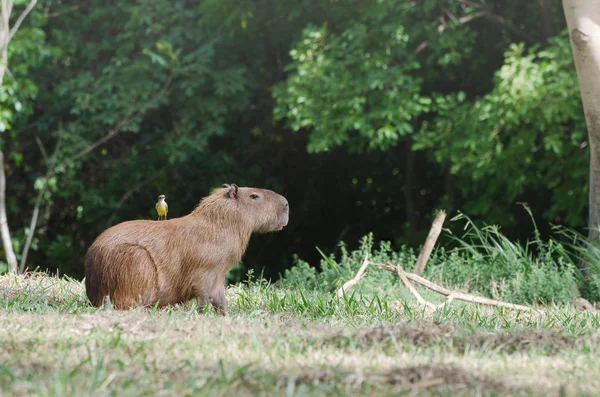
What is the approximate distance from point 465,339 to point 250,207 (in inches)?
79.5

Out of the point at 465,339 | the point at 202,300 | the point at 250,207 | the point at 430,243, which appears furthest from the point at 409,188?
the point at 465,339

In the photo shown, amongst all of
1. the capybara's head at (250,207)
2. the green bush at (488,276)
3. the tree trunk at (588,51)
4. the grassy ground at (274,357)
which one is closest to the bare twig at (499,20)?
the tree trunk at (588,51)

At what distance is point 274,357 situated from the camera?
13.1 feet

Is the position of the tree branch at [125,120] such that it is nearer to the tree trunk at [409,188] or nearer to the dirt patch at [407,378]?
the tree trunk at [409,188]

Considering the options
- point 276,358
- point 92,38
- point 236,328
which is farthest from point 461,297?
point 92,38

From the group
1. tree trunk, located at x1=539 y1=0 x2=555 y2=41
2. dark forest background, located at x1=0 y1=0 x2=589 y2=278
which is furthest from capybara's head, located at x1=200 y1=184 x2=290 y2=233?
tree trunk, located at x1=539 y1=0 x2=555 y2=41

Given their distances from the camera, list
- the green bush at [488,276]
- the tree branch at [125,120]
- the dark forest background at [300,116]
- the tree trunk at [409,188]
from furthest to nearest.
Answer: the tree trunk at [409,188], the tree branch at [125,120], the dark forest background at [300,116], the green bush at [488,276]

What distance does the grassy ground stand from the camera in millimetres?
3500

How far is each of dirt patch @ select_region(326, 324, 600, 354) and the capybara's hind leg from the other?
5.40ft

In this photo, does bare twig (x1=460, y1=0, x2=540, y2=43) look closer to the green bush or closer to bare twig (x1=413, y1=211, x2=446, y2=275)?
the green bush

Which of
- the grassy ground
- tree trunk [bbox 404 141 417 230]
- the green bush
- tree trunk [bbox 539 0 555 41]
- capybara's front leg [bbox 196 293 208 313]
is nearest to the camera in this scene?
A: the grassy ground

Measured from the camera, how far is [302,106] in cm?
1122

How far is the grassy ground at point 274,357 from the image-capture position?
3.50 m

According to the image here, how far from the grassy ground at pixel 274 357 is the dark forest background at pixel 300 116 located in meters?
5.63
